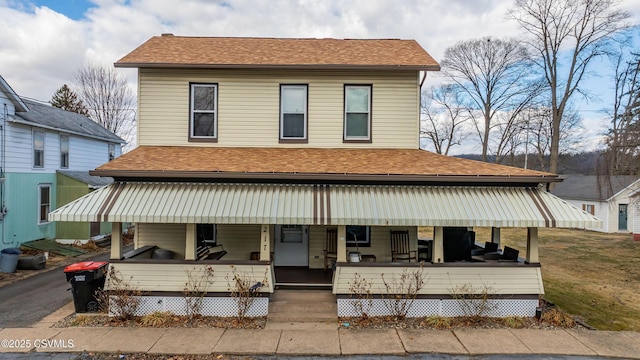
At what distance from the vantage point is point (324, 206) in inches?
333

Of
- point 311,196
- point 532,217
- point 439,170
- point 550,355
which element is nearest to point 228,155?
point 311,196

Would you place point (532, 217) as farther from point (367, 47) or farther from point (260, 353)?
point (367, 47)

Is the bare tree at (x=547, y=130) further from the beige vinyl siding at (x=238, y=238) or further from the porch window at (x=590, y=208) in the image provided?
the beige vinyl siding at (x=238, y=238)

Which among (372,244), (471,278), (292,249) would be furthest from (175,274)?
(471,278)

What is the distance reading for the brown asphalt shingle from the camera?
351 inches

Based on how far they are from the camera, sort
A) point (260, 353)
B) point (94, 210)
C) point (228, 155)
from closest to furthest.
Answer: point (260, 353) < point (94, 210) < point (228, 155)

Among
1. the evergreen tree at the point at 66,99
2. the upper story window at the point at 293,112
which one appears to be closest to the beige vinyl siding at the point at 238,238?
the upper story window at the point at 293,112

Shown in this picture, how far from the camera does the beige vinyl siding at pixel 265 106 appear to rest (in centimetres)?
1094

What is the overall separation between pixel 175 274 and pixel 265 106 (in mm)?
5647

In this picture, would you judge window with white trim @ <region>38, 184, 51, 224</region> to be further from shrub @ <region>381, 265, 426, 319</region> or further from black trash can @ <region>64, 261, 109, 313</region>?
shrub @ <region>381, 265, 426, 319</region>

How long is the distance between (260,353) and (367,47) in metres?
10.5

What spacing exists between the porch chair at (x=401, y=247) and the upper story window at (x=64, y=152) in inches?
713

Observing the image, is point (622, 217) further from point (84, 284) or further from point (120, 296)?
point (84, 284)

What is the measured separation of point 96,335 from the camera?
7.62 meters
